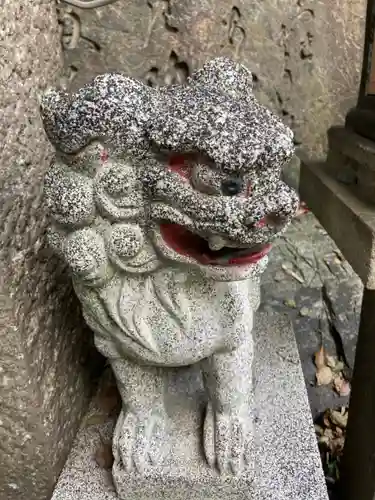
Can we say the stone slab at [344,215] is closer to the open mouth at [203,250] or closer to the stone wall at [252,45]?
the open mouth at [203,250]

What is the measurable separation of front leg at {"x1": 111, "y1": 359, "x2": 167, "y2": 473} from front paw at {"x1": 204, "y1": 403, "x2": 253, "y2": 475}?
8 centimetres

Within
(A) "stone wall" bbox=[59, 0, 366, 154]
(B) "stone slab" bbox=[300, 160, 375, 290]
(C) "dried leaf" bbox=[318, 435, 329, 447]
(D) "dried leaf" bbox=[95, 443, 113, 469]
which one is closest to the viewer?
(B) "stone slab" bbox=[300, 160, 375, 290]

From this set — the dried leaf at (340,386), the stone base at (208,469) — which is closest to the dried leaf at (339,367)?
the dried leaf at (340,386)

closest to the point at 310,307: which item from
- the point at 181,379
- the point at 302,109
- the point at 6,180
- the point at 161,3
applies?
the point at 302,109

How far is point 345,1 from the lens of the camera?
1438 millimetres

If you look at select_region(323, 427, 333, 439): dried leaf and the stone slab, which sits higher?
the stone slab

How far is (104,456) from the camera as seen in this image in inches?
36.3

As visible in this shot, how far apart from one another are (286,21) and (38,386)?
1059 mm

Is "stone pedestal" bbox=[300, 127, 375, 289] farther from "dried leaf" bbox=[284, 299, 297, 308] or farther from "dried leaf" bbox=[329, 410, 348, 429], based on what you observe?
"dried leaf" bbox=[329, 410, 348, 429]

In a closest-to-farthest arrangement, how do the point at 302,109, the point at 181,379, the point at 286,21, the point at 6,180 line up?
the point at 6,180, the point at 181,379, the point at 286,21, the point at 302,109

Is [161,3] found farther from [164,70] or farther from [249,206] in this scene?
[249,206]

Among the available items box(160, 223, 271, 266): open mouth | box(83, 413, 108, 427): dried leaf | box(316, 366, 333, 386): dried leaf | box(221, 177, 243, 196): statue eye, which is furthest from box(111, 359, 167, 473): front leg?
box(316, 366, 333, 386): dried leaf

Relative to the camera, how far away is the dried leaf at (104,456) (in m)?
0.91

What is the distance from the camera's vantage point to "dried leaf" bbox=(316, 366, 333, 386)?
1.49 m
